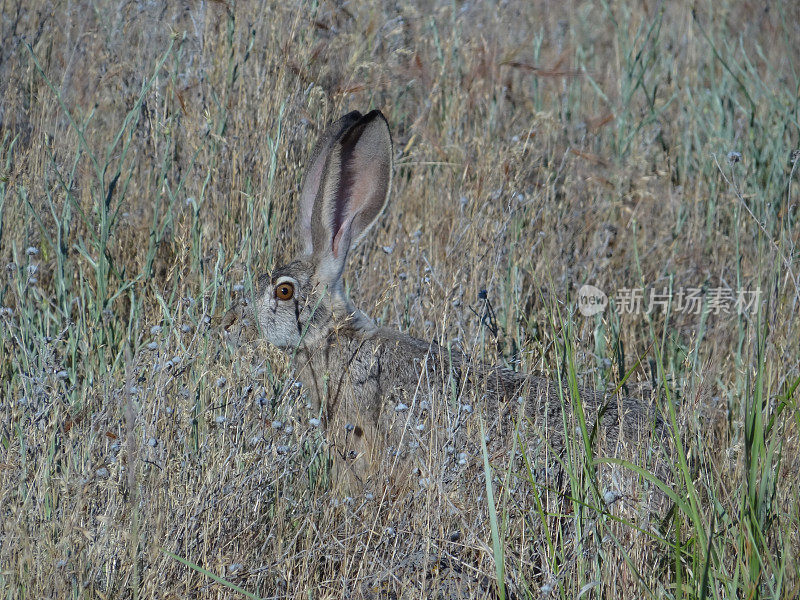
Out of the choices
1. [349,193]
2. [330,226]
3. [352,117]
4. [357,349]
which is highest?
[352,117]

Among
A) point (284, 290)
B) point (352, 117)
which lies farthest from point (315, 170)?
point (284, 290)

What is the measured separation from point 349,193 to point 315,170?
0.18 metres

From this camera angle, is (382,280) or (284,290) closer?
(284,290)

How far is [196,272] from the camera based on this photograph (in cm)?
428

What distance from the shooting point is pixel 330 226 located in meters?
4.11

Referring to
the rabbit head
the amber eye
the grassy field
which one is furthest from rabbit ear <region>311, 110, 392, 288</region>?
→ the grassy field

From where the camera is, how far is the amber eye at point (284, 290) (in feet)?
13.3

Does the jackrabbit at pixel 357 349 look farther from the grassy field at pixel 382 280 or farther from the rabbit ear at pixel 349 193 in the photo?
the grassy field at pixel 382 280

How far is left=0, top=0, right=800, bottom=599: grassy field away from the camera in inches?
105

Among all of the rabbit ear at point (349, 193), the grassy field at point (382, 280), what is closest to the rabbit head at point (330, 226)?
the rabbit ear at point (349, 193)

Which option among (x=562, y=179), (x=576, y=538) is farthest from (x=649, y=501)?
(x=562, y=179)

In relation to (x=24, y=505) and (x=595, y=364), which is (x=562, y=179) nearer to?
(x=595, y=364)

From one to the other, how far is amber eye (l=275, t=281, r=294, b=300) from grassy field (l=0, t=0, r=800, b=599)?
0.14 metres

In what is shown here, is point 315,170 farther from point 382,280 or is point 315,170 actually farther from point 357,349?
point 357,349
